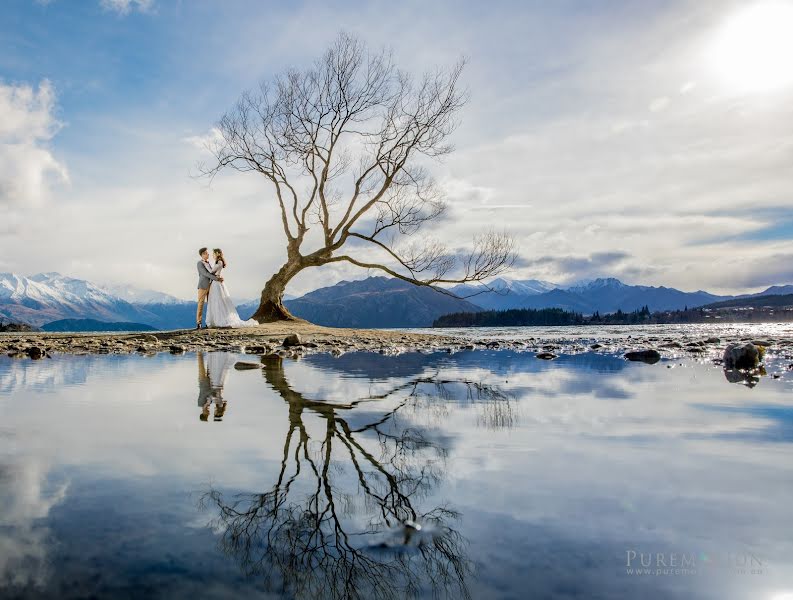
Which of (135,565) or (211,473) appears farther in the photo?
(211,473)

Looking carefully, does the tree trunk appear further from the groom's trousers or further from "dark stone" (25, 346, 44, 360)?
"dark stone" (25, 346, 44, 360)

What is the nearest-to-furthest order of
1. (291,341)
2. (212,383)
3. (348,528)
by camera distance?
(348,528) < (212,383) < (291,341)

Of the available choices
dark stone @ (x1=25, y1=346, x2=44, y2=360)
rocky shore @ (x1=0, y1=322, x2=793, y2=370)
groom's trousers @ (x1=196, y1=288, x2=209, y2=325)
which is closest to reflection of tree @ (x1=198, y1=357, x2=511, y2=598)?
rocky shore @ (x1=0, y1=322, x2=793, y2=370)

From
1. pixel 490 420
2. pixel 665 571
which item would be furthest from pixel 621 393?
pixel 665 571

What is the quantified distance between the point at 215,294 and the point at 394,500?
25171mm

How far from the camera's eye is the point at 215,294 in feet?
88.6

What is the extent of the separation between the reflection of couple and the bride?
1145 centimetres

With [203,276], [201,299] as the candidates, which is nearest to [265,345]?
[201,299]

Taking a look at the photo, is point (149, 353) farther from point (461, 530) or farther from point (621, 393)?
point (461, 530)

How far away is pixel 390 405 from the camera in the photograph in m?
7.68

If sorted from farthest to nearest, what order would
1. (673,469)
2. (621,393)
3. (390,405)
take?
(621,393) < (390,405) < (673,469)

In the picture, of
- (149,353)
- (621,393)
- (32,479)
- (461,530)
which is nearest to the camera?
(461,530)

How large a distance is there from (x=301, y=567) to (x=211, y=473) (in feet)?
5.64

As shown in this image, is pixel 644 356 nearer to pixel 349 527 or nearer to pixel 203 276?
pixel 349 527
